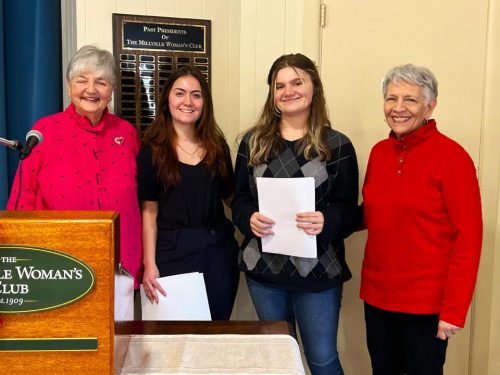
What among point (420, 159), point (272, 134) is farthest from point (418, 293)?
point (272, 134)

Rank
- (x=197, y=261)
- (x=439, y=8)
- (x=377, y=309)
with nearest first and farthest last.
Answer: (x=377, y=309)
(x=197, y=261)
(x=439, y=8)

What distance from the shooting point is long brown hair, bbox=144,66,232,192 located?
1.66 m

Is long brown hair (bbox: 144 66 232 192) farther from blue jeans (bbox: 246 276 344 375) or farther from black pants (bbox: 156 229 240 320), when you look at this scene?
blue jeans (bbox: 246 276 344 375)

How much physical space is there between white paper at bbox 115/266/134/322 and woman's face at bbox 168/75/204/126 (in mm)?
909

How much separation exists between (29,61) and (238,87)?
2.74 feet

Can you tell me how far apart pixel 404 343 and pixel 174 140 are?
3.32ft

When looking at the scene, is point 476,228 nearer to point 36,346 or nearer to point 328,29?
point 328,29

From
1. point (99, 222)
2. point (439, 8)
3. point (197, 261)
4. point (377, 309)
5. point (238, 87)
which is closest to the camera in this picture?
point (99, 222)

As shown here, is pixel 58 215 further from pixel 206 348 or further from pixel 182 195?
pixel 182 195

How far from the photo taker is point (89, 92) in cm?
160

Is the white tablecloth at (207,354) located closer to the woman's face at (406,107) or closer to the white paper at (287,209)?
the white paper at (287,209)

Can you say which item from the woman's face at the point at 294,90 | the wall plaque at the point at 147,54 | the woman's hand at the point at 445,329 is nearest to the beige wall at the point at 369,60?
the wall plaque at the point at 147,54

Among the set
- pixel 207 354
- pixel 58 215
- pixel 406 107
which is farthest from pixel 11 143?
pixel 406 107

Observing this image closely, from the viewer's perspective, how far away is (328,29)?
1.96 meters
